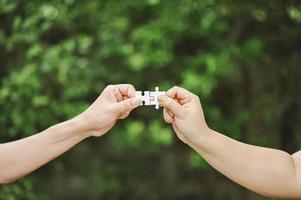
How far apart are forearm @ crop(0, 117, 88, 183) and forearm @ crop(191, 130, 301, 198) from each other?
15.7 inches

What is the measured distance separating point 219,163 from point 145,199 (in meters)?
4.03

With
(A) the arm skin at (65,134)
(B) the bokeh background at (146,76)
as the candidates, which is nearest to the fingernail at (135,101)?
(A) the arm skin at (65,134)

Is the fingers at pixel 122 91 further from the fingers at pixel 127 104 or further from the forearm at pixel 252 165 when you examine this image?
the forearm at pixel 252 165

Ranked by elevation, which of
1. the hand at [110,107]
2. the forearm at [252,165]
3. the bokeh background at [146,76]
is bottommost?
the bokeh background at [146,76]

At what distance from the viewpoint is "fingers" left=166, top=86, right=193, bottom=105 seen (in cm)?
199

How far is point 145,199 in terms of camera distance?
19.4 feet

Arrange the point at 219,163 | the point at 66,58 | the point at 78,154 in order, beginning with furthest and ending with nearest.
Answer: the point at 78,154
the point at 66,58
the point at 219,163

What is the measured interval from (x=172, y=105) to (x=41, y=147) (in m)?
0.45

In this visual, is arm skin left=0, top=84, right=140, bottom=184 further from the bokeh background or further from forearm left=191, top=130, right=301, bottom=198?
the bokeh background

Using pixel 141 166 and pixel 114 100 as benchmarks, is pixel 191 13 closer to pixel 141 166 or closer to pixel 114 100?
pixel 114 100

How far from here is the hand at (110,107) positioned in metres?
1.99

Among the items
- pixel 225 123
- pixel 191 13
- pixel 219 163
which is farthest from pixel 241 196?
pixel 219 163

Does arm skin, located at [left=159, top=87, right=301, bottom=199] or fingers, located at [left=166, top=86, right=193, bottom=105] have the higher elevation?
fingers, located at [left=166, top=86, right=193, bottom=105]

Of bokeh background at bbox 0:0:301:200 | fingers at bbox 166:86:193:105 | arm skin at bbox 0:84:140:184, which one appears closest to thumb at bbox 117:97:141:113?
arm skin at bbox 0:84:140:184
